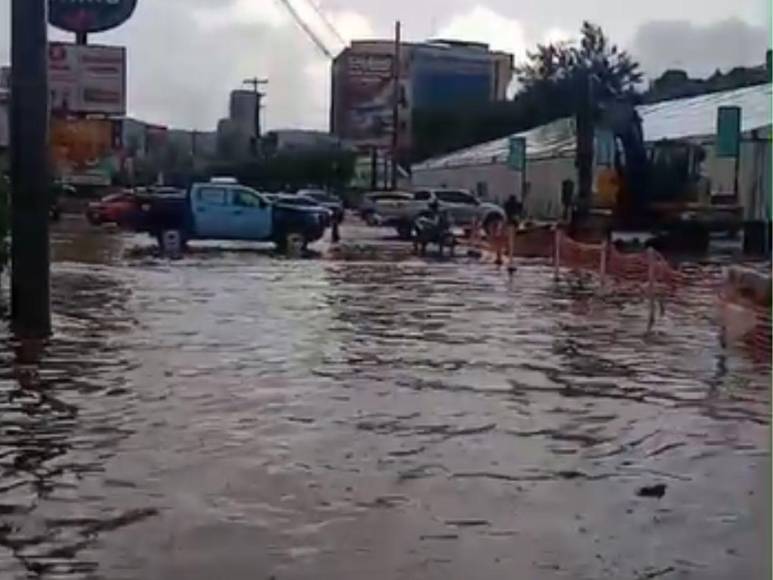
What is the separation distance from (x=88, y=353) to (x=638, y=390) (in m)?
5.34

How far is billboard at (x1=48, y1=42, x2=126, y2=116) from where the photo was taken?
60312mm

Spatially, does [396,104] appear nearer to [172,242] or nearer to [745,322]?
[172,242]

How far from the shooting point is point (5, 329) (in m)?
17.8

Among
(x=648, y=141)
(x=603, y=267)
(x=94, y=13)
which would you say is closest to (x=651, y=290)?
(x=603, y=267)

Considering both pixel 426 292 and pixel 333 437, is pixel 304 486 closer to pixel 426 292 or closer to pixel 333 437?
pixel 333 437

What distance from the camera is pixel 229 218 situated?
136ft

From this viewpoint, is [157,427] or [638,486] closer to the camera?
[638,486]

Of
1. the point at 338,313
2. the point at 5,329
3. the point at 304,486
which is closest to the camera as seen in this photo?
the point at 304,486

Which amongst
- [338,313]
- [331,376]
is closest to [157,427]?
[331,376]

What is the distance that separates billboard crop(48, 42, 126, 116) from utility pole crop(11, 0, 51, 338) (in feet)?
140

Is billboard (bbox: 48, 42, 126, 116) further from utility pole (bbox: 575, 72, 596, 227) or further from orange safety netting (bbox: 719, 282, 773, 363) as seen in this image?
orange safety netting (bbox: 719, 282, 773, 363)

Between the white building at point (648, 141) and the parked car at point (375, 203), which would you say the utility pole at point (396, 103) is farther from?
the parked car at point (375, 203)

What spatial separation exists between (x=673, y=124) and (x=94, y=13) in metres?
Answer: 19.2

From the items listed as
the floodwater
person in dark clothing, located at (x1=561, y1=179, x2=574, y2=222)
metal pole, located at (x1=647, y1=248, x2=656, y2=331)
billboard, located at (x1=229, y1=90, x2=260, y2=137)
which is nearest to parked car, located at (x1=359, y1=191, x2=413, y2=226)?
person in dark clothing, located at (x1=561, y1=179, x2=574, y2=222)
